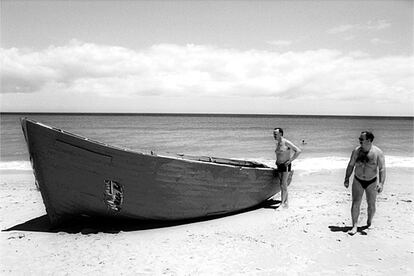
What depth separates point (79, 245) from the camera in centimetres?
511

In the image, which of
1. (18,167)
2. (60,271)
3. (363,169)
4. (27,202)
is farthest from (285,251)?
(18,167)

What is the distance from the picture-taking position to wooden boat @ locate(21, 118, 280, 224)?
516 centimetres

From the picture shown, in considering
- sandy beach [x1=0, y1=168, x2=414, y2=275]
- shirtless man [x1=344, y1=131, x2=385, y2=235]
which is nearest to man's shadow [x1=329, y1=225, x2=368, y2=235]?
sandy beach [x1=0, y1=168, x2=414, y2=275]

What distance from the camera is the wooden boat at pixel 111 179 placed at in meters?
5.16

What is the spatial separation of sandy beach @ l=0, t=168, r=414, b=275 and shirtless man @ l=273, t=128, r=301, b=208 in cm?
62

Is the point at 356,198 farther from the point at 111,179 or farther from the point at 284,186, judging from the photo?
the point at 111,179

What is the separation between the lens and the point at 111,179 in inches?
209

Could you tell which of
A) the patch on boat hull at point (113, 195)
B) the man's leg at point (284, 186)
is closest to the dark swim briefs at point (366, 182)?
the man's leg at point (284, 186)

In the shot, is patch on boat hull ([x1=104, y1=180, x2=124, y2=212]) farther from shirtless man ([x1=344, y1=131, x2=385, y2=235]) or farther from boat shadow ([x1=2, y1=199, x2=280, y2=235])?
shirtless man ([x1=344, y1=131, x2=385, y2=235])

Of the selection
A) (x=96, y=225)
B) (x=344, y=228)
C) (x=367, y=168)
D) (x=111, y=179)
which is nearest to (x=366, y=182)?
(x=367, y=168)

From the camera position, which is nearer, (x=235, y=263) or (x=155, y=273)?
(x=155, y=273)

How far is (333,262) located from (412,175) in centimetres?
965

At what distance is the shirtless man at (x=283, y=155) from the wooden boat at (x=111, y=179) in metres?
1.29

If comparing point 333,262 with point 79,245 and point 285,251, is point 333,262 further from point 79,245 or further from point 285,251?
point 79,245
